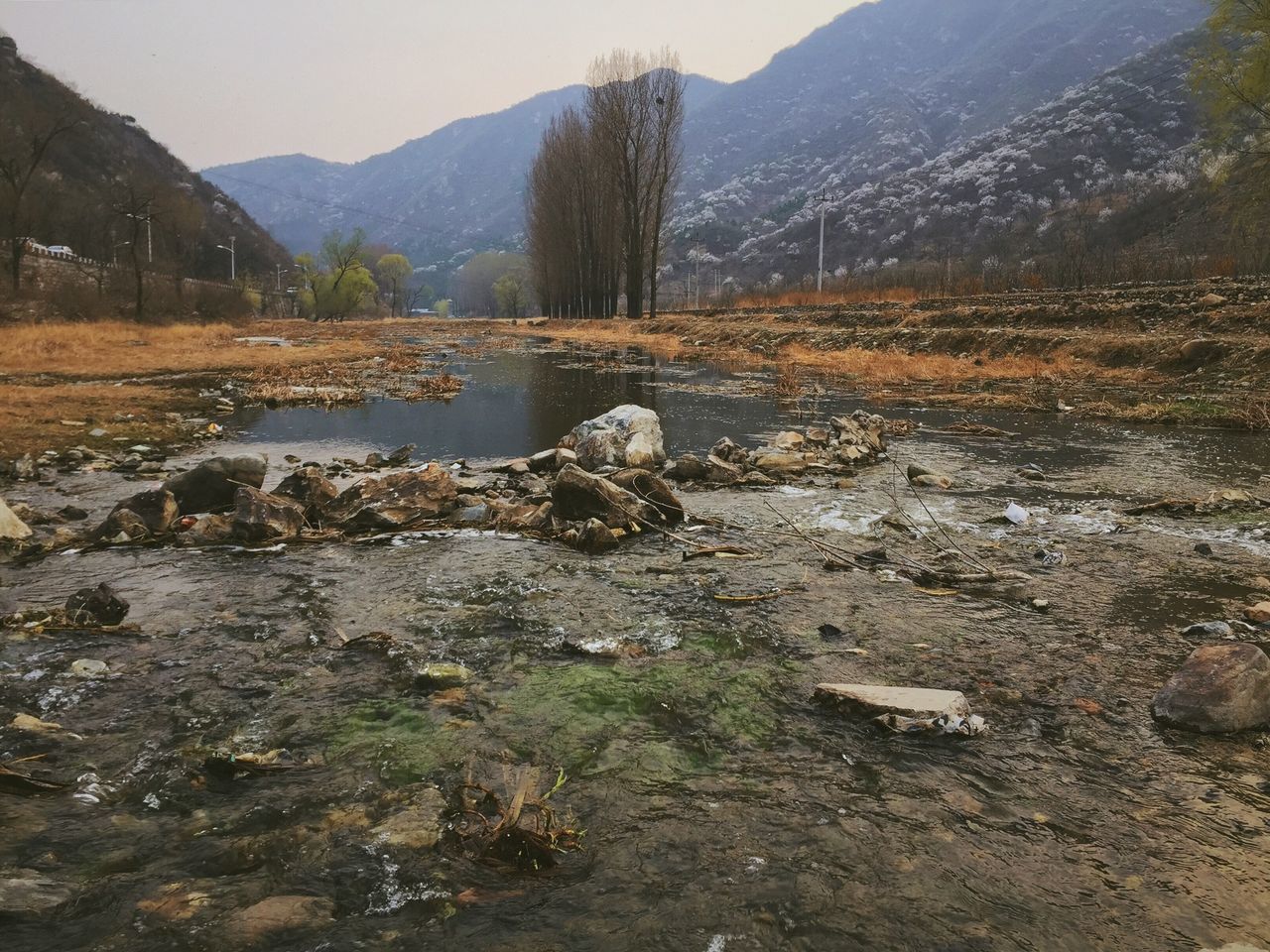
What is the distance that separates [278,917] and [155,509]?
4730mm

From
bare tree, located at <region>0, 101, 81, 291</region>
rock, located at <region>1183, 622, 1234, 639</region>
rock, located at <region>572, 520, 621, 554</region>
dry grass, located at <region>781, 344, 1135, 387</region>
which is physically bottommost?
rock, located at <region>1183, 622, 1234, 639</region>

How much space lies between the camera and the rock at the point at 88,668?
123 inches

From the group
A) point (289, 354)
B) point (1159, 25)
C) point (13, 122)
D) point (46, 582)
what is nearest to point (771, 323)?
point (289, 354)

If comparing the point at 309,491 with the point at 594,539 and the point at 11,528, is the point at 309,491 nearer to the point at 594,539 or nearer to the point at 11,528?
the point at 11,528

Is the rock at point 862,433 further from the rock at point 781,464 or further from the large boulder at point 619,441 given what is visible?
the large boulder at point 619,441

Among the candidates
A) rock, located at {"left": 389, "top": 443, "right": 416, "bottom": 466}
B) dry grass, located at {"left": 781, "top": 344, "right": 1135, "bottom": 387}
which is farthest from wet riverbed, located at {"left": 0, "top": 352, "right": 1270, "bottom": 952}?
dry grass, located at {"left": 781, "top": 344, "right": 1135, "bottom": 387}

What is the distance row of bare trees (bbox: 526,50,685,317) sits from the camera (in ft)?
150

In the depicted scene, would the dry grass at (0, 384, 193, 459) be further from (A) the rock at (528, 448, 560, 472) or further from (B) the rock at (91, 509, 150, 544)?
(A) the rock at (528, 448, 560, 472)

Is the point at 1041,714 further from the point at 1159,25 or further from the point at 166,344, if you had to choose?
the point at 1159,25

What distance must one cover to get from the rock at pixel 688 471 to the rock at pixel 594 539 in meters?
2.39

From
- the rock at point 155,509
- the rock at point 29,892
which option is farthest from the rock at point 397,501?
the rock at point 29,892

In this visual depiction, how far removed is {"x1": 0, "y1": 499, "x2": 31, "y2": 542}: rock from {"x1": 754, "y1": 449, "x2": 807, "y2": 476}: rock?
6533 millimetres

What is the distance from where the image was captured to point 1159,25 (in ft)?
547

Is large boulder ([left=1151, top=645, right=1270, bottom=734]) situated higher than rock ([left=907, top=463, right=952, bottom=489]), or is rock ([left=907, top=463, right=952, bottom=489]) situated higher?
rock ([left=907, top=463, right=952, bottom=489])
